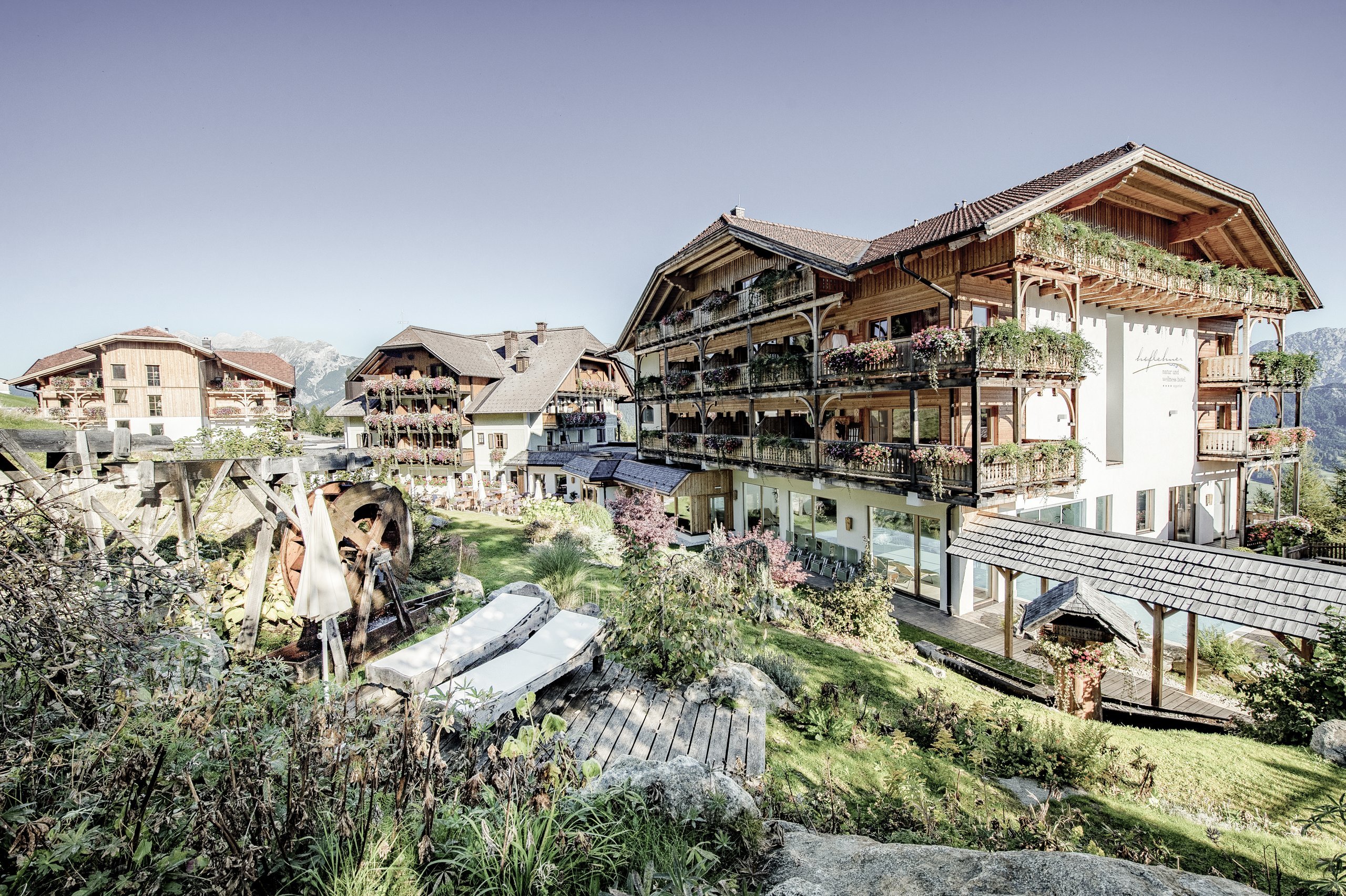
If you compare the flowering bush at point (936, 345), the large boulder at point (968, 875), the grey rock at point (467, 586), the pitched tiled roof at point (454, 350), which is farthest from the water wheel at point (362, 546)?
the pitched tiled roof at point (454, 350)

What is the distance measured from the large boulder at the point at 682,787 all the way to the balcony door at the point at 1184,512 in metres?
20.9

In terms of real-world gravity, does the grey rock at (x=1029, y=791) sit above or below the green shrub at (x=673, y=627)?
below

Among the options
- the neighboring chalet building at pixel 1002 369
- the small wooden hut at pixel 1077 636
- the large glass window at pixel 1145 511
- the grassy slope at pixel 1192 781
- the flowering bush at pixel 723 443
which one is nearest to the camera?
the grassy slope at pixel 1192 781

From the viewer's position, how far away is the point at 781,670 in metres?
8.84

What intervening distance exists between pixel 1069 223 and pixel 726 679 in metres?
13.8

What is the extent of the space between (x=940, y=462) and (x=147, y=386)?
51587 mm

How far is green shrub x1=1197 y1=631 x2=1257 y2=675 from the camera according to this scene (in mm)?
11750

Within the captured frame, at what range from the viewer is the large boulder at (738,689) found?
23.8 ft

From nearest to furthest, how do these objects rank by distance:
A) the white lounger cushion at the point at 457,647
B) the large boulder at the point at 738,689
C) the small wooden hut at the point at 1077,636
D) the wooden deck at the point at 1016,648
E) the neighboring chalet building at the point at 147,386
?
the white lounger cushion at the point at 457,647, the large boulder at the point at 738,689, the small wooden hut at the point at 1077,636, the wooden deck at the point at 1016,648, the neighboring chalet building at the point at 147,386

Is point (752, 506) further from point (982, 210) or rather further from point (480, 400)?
point (480, 400)

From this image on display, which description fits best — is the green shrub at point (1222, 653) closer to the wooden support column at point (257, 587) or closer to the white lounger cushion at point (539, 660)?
the white lounger cushion at point (539, 660)

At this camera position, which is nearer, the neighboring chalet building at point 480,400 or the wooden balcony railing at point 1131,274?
the wooden balcony railing at point 1131,274

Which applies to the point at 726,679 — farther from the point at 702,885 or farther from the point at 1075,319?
the point at 1075,319

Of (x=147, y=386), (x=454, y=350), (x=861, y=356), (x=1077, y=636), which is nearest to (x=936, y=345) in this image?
(x=861, y=356)
